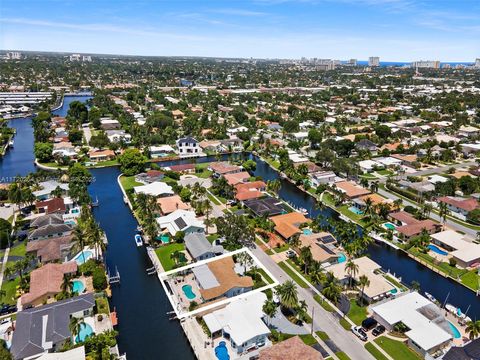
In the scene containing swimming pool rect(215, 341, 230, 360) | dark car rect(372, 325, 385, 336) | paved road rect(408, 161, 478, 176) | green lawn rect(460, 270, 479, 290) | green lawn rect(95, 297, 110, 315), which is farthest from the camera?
paved road rect(408, 161, 478, 176)

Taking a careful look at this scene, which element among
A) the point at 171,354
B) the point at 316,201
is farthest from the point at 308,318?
the point at 316,201

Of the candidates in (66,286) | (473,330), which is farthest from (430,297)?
(66,286)

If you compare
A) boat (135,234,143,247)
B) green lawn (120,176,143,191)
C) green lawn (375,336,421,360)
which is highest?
green lawn (120,176,143,191)

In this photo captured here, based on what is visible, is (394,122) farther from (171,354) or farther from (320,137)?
(171,354)

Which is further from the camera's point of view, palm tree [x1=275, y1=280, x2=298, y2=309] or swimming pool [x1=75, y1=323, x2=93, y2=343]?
palm tree [x1=275, y1=280, x2=298, y2=309]

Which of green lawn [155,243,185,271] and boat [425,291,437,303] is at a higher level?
green lawn [155,243,185,271]

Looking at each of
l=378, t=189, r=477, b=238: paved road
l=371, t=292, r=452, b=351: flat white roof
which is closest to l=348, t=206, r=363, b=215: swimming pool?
l=378, t=189, r=477, b=238: paved road

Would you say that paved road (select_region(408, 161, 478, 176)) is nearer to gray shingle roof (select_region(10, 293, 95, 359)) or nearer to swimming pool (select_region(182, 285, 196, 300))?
swimming pool (select_region(182, 285, 196, 300))
